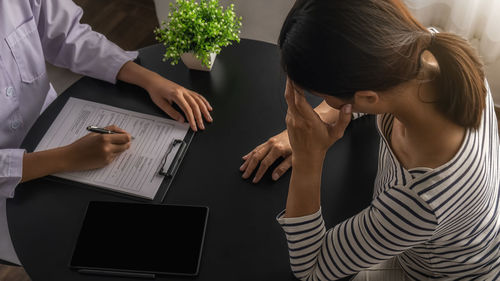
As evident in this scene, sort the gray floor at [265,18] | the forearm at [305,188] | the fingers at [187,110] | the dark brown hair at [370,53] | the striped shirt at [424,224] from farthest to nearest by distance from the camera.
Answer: the gray floor at [265,18] < the fingers at [187,110] < the forearm at [305,188] < the striped shirt at [424,224] < the dark brown hair at [370,53]

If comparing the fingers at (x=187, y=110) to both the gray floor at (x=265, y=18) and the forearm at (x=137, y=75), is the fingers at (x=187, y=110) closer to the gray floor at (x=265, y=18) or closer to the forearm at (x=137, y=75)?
the forearm at (x=137, y=75)

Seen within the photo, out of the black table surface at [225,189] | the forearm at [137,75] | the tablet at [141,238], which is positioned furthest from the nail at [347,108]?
the forearm at [137,75]

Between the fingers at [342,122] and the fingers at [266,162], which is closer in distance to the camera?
the fingers at [342,122]

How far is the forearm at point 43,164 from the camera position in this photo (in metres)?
1.12

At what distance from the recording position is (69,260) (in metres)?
1.01

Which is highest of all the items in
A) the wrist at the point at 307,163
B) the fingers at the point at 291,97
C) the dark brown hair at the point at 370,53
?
the dark brown hair at the point at 370,53

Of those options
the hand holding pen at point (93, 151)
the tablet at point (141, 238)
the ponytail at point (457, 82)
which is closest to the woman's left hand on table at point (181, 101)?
the hand holding pen at point (93, 151)

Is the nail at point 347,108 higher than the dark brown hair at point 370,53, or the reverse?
the dark brown hair at point 370,53

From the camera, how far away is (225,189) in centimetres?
111

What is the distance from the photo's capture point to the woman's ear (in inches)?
31.4

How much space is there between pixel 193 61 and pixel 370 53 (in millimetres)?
709

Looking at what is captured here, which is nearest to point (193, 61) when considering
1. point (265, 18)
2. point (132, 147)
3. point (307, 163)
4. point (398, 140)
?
point (132, 147)

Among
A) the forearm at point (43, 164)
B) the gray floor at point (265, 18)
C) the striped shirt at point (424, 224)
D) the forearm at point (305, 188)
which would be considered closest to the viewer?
the striped shirt at point (424, 224)

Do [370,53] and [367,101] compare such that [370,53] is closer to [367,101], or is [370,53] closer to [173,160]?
[367,101]
